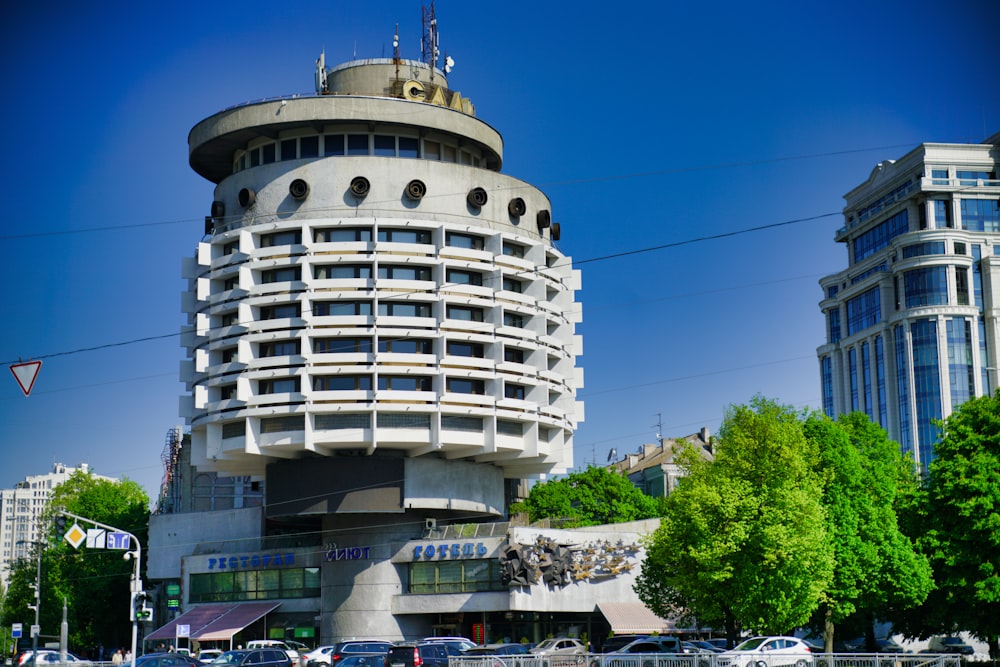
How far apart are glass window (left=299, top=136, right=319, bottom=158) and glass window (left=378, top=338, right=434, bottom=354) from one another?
A: 15.2 meters

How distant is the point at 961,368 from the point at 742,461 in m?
92.1

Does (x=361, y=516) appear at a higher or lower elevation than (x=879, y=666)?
higher

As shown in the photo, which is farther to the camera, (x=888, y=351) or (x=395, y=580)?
(x=888, y=351)

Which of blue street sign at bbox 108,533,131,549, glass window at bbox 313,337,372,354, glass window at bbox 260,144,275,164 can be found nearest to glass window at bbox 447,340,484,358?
glass window at bbox 313,337,372,354

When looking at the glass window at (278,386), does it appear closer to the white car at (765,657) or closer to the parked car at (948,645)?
the white car at (765,657)

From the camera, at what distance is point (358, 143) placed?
276ft

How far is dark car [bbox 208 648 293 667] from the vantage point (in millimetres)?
52750

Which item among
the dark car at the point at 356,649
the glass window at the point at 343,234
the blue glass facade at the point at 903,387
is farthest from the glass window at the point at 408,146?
the blue glass facade at the point at 903,387

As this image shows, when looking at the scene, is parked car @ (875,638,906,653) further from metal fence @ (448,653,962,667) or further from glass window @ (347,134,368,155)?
glass window @ (347,134,368,155)

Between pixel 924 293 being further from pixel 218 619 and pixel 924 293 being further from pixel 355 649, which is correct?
pixel 355 649

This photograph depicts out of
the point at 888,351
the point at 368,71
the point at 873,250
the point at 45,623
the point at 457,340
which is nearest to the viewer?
the point at 457,340

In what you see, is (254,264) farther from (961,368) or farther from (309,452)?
(961,368)

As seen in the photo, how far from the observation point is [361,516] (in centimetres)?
8288

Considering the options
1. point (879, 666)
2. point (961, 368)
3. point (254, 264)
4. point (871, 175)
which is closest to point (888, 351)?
point (961, 368)
